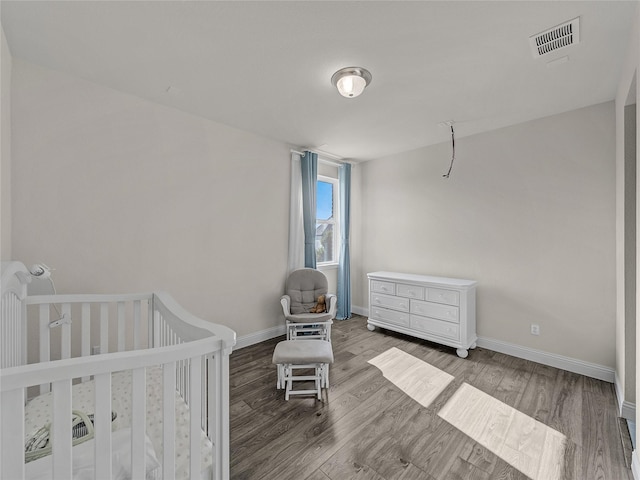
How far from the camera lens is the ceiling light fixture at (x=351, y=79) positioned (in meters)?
1.97

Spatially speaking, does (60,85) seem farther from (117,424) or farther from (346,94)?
(117,424)

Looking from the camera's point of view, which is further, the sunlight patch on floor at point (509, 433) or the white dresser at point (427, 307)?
the white dresser at point (427, 307)

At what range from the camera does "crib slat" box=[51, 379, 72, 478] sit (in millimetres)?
754

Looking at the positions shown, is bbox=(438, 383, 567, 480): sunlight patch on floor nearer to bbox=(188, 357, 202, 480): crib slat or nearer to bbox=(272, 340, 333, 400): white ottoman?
bbox=(272, 340, 333, 400): white ottoman

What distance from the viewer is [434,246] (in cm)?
364

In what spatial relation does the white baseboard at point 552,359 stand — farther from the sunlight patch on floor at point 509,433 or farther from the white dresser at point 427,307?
the sunlight patch on floor at point 509,433

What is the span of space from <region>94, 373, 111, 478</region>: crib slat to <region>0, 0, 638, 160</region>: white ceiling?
174 centimetres

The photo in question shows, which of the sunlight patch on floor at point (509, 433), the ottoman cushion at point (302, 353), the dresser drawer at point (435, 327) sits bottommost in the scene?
the sunlight patch on floor at point (509, 433)

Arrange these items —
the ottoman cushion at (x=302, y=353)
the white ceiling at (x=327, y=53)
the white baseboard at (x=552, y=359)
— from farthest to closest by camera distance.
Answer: the white baseboard at (x=552, y=359), the ottoman cushion at (x=302, y=353), the white ceiling at (x=327, y=53)

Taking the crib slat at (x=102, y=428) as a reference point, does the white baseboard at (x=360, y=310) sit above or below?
below

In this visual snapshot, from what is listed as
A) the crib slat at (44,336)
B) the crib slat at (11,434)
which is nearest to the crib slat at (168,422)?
the crib slat at (11,434)

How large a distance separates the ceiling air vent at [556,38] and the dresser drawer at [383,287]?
2561 mm

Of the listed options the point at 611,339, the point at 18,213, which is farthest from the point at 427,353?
the point at 18,213

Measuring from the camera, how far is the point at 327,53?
1812 millimetres
